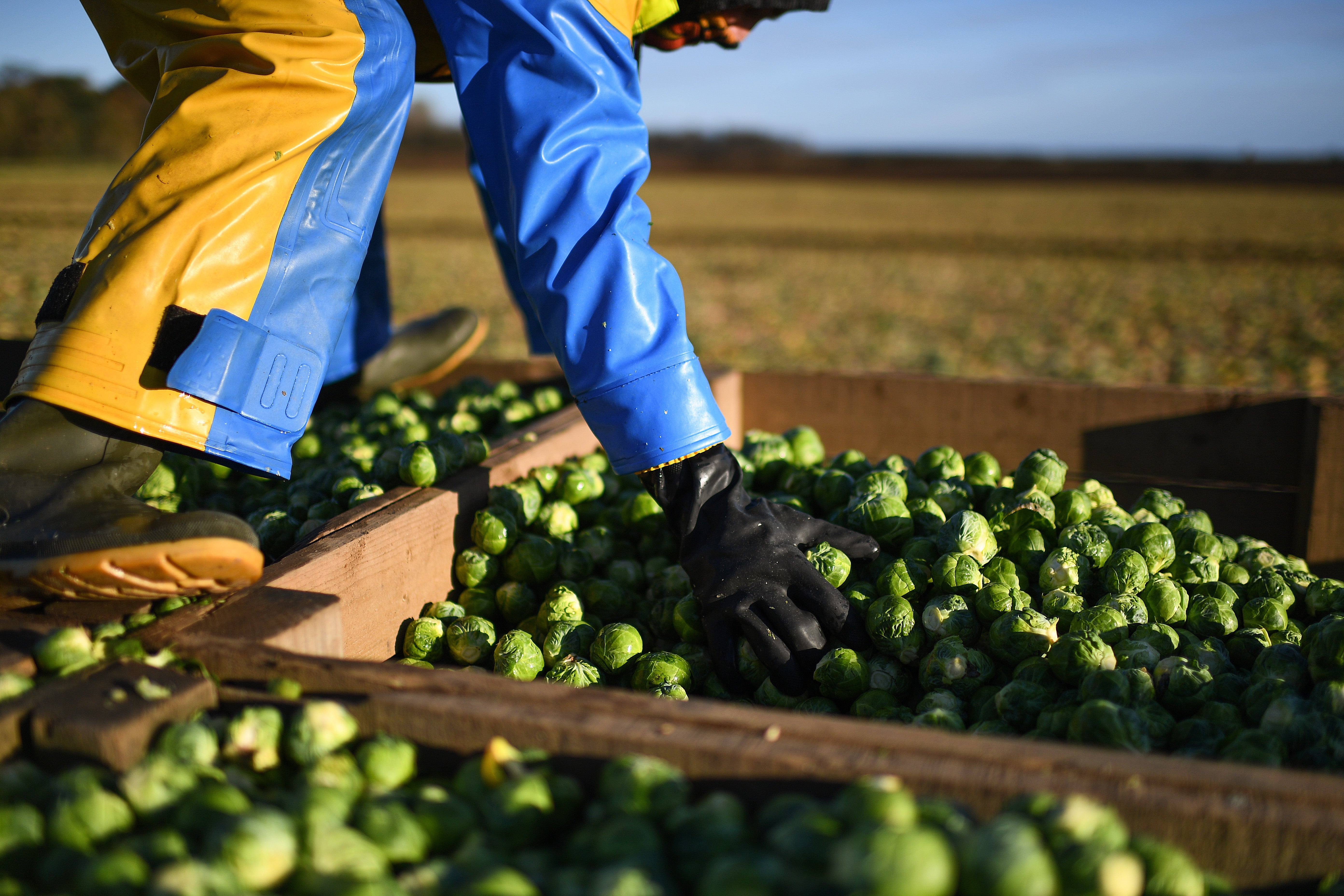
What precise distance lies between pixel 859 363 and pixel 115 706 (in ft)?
32.6

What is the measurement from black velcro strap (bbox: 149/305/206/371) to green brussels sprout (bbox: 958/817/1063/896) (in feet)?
6.09

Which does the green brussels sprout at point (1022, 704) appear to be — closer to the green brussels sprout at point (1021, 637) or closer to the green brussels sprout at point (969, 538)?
the green brussels sprout at point (1021, 637)

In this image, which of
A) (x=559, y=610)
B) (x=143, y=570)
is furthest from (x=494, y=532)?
(x=143, y=570)

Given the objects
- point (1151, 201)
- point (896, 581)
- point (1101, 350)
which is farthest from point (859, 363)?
point (1151, 201)

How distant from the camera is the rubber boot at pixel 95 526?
5.59ft

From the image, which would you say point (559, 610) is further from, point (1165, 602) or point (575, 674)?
point (1165, 602)

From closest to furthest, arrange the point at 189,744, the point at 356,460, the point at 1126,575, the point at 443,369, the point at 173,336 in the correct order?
the point at 189,744, the point at 173,336, the point at 1126,575, the point at 356,460, the point at 443,369

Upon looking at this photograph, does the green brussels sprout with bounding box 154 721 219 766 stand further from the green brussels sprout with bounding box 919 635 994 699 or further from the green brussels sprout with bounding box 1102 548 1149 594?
the green brussels sprout with bounding box 1102 548 1149 594

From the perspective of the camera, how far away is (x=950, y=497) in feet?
9.42

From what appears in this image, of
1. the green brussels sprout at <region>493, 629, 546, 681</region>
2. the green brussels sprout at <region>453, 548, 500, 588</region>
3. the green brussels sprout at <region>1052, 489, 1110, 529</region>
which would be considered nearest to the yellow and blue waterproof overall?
→ the green brussels sprout at <region>493, 629, 546, 681</region>

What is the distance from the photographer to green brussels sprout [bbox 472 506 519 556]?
2736mm

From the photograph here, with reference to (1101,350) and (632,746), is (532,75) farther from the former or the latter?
(1101,350)

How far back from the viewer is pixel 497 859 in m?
1.23

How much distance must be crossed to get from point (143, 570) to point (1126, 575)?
2.39 m
